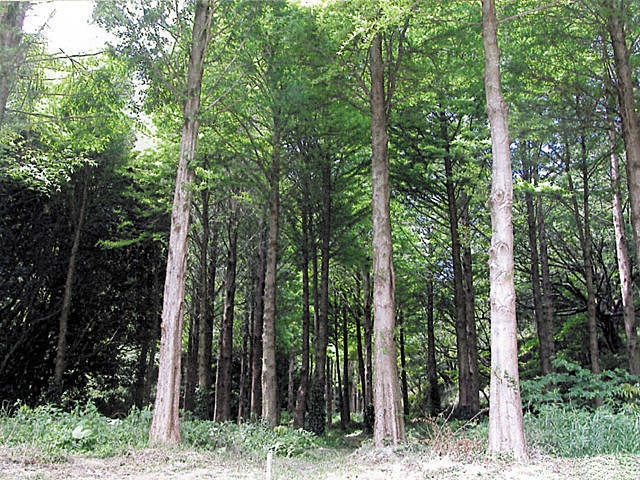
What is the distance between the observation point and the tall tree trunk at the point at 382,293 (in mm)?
8508

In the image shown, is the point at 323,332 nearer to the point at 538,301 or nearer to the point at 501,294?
the point at 538,301

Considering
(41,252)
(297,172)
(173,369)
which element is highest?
(297,172)

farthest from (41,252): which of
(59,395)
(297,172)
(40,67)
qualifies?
(297,172)

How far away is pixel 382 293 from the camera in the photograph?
924 cm

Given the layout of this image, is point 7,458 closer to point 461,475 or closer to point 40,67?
point 461,475

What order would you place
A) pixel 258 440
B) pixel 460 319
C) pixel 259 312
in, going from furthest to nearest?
pixel 259 312 < pixel 460 319 < pixel 258 440

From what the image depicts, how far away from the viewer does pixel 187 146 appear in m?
9.93

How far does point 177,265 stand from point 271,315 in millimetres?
3206

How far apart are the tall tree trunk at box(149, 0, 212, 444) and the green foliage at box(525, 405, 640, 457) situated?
18.2 ft

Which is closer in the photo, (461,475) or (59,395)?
(461,475)

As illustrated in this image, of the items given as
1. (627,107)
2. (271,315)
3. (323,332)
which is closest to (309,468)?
(271,315)

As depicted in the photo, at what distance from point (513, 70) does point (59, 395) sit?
45.6 feet

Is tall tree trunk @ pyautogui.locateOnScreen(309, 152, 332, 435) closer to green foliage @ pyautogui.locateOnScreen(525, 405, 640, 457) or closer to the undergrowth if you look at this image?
the undergrowth

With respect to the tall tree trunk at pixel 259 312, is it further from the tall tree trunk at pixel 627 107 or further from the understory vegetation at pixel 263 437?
the tall tree trunk at pixel 627 107
